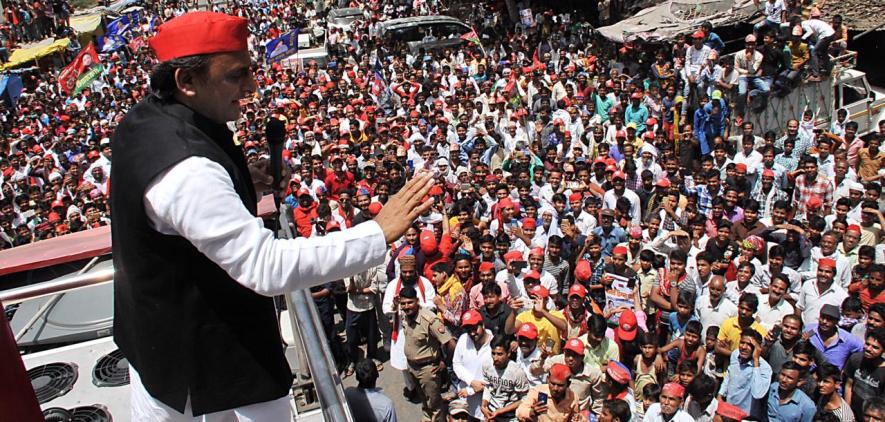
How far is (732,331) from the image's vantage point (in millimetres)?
5848

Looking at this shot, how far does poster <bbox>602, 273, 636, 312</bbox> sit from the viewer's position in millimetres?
6569

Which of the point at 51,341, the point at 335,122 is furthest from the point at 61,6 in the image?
the point at 51,341

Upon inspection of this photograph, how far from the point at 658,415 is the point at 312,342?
380cm

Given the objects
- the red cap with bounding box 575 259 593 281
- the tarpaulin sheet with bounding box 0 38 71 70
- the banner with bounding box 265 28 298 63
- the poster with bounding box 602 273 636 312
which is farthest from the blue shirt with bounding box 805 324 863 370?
the tarpaulin sheet with bounding box 0 38 71 70

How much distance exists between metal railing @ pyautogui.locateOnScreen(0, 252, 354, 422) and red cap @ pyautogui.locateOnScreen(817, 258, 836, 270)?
17.8ft

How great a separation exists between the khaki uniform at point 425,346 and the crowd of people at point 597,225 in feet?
0.06

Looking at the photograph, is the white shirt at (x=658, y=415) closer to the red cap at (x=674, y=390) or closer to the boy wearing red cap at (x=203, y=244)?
the red cap at (x=674, y=390)

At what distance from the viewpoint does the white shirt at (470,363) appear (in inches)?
228

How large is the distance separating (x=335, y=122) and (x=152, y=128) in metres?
11.4

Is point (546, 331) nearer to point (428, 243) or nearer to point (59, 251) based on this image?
point (428, 243)

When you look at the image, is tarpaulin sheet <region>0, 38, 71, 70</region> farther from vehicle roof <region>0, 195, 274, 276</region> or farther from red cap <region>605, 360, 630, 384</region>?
red cap <region>605, 360, 630, 384</region>

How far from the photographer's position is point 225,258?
1.38 meters

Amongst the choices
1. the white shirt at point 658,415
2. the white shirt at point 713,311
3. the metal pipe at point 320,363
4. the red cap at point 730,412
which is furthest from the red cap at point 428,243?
the metal pipe at point 320,363

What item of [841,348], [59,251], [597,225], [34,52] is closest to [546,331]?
[841,348]
